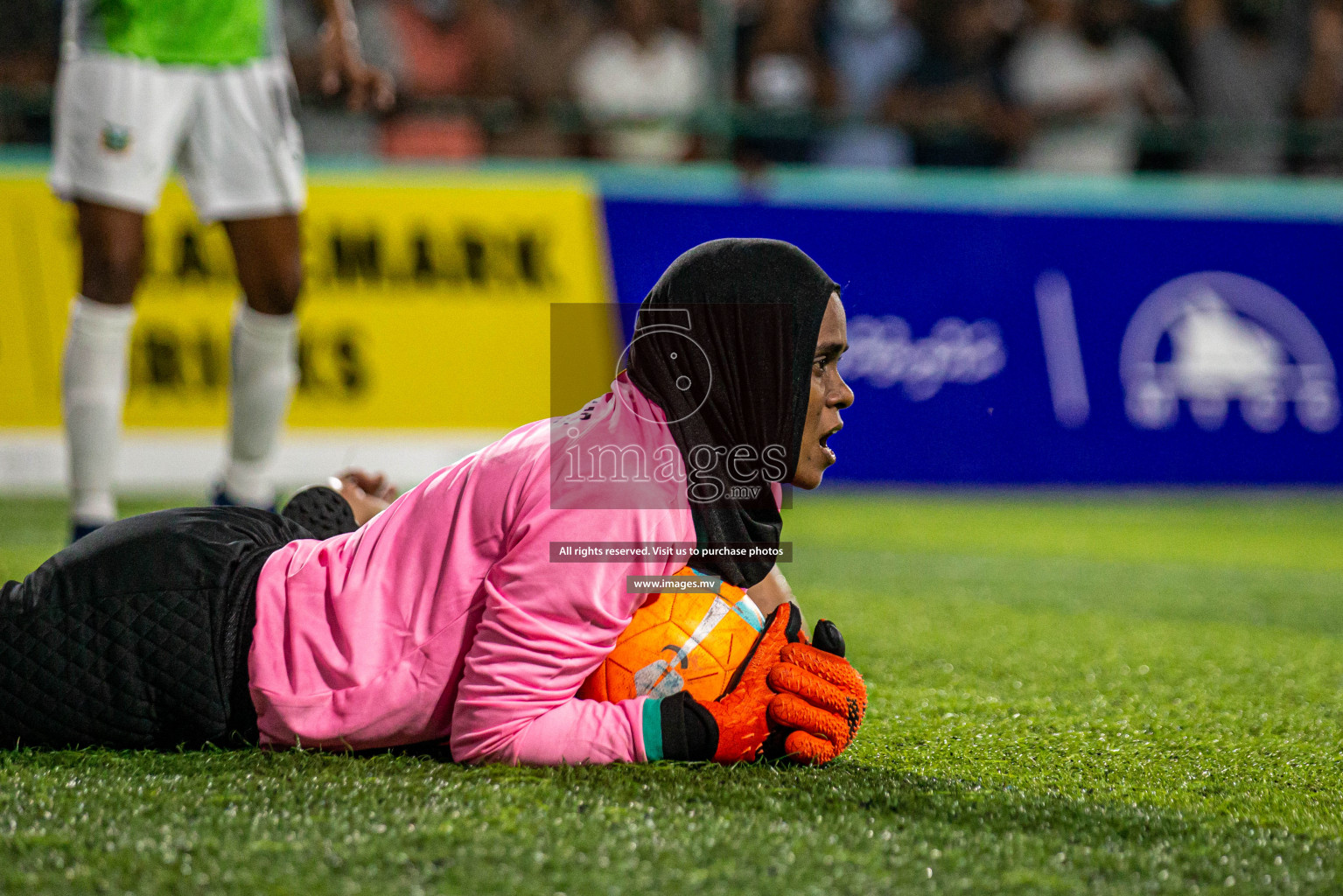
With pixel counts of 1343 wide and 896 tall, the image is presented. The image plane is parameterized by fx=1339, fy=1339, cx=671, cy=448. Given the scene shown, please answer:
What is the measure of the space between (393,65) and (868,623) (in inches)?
182

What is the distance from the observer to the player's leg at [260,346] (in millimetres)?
3570

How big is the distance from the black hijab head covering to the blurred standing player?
2.09 m

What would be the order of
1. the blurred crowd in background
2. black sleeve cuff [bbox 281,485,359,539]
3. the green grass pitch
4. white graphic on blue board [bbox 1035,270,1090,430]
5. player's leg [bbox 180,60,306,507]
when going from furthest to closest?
white graphic on blue board [bbox 1035,270,1090,430] → the blurred crowd in background → player's leg [bbox 180,60,306,507] → black sleeve cuff [bbox 281,485,359,539] → the green grass pitch

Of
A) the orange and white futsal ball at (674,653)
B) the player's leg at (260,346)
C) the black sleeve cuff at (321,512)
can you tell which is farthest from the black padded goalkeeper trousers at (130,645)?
the player's leg at (260,346)

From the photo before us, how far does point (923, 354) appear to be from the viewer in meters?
→ 6.80

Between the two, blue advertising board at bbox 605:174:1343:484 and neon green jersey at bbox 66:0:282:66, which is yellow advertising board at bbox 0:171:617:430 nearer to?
blue advertising board at bbox 605:174:1343:484

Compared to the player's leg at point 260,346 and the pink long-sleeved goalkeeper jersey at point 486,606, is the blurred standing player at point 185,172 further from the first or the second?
the pink long-sleeved goalkeeper jersey at point 486,606

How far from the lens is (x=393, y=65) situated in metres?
6.83

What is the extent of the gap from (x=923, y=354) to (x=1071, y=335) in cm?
83

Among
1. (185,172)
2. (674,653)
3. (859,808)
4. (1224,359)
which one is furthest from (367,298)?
(859,808)

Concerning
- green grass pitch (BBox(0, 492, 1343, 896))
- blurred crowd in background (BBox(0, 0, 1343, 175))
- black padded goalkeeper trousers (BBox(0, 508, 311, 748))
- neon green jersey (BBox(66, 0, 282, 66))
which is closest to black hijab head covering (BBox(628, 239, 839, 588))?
green grass pitch (BBox(0, 492, 1343, 896))

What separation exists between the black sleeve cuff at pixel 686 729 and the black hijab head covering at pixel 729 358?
0.22 metres

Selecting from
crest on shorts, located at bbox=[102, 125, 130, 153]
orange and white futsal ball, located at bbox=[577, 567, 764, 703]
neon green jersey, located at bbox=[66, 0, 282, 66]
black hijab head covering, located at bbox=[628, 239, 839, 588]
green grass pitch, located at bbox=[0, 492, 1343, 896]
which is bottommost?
green grass pitch, located at bbox=[0, 492, 1343, 896]

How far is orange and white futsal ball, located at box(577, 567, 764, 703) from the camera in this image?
1.83m
